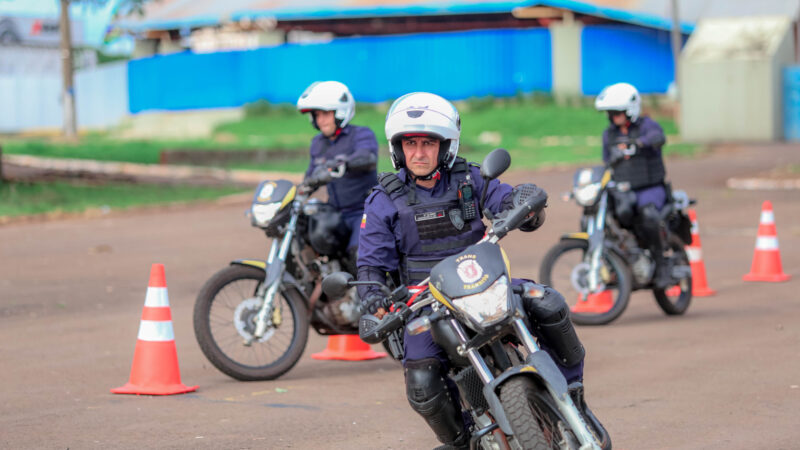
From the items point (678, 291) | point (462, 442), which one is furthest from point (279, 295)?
point (678, 291)

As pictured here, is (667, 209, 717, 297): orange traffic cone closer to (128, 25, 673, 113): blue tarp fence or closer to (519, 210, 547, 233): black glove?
(519, 210, 547, 233): black glove

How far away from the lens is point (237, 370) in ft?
28.0

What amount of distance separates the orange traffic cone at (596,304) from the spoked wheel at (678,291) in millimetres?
440

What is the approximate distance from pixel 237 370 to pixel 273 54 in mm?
38151

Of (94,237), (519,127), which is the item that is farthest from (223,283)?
(519,127)

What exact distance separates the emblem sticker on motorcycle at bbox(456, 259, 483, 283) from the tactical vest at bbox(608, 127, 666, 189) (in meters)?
6.79

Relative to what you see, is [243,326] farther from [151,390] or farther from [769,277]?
[769,277]

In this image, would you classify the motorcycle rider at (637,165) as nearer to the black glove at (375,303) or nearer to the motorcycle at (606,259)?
the motorcycle at (606,259)

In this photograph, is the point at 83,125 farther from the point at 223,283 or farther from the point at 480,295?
the point at 480,295

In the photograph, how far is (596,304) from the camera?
37.1 ft

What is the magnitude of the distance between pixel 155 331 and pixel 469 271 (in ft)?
12.4

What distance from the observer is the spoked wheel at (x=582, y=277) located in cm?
1080

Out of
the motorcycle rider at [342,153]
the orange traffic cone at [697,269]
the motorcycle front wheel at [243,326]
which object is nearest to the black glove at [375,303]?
the motorcycle front wheel at [243,326]

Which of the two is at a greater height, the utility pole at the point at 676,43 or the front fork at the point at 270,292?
the utility pole at the point at 676,43
